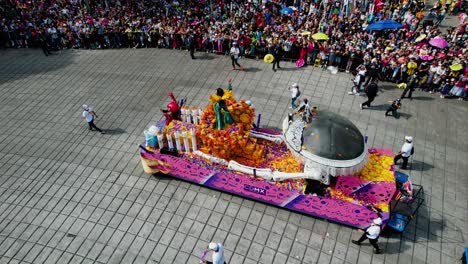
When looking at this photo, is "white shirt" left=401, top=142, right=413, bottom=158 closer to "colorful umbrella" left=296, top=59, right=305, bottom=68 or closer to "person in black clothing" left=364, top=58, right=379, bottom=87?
"person in black clothing" left=364, top=58, right=379, bottom=87

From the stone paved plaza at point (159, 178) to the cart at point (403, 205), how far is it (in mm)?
378

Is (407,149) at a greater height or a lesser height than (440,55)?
lesser

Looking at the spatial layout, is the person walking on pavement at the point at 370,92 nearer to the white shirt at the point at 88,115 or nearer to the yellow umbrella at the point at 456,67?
the yellow umbrella at the point at 456,67

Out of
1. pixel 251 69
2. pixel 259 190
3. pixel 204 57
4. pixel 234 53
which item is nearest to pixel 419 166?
pixel 259 190

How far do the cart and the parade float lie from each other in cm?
76

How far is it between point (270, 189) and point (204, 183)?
2672 millimetres

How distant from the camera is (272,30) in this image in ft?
72.5

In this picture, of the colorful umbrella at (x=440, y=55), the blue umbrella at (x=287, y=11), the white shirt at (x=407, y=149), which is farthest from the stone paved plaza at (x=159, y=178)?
the blue umbrella at (x=287, y=11)

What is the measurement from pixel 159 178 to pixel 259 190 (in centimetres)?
434

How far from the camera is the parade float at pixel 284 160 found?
1077 centimetres

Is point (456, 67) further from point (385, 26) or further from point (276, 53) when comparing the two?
point (276, 53)

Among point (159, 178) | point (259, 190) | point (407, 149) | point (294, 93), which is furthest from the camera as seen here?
point (294, 93)

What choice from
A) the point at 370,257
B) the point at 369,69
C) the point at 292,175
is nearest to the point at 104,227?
the point at 292,175

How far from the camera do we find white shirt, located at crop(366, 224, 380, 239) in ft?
33.5
